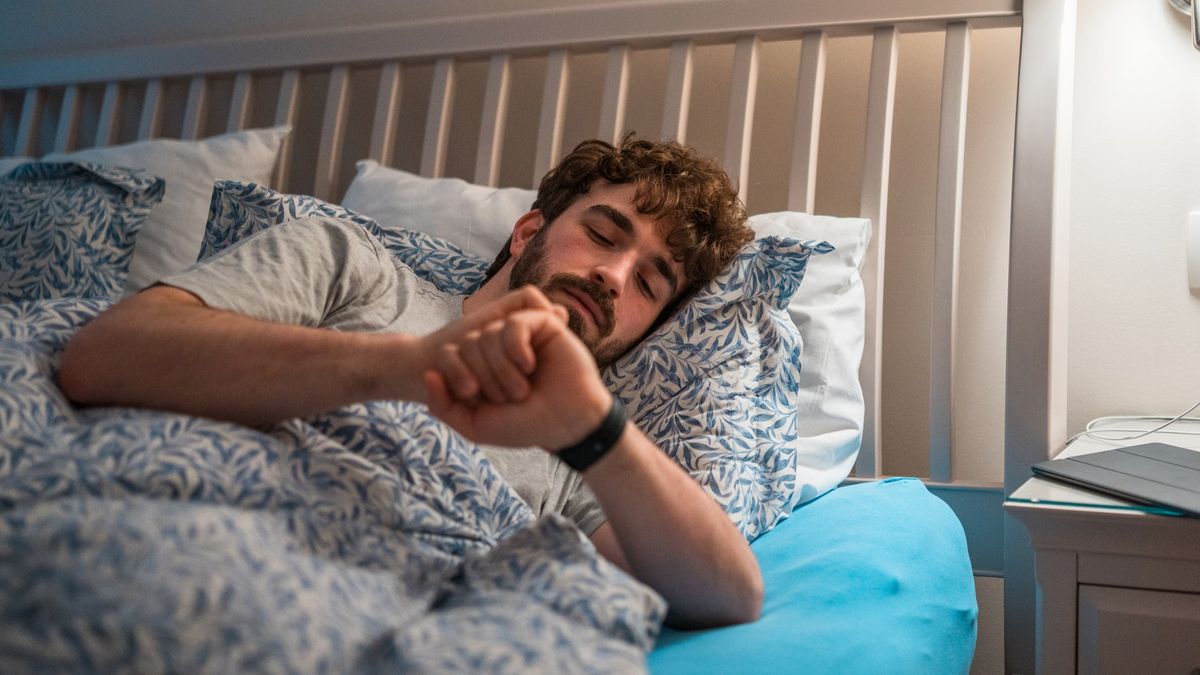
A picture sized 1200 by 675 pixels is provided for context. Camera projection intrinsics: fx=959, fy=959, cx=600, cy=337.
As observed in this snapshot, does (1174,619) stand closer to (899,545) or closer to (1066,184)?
(899,545)

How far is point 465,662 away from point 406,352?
0.97 ft

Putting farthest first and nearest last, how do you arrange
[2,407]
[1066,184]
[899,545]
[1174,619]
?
[1066,184] → [899,545] → [1174,619] → [2,407]

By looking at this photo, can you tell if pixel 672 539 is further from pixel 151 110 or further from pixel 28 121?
pixel 28 121

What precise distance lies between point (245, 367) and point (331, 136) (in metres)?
1.16

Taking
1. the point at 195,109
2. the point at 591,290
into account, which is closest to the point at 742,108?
the point at 591,290

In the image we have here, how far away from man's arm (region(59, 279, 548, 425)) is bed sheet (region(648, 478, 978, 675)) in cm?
30

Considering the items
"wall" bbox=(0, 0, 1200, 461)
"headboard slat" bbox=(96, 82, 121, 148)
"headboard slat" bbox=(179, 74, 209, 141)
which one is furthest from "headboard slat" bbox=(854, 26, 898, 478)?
"headboard slat" bbox=(96, 82, 121, 148)

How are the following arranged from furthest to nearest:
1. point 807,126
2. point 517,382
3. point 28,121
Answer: point 28,121 < point 807,126 < point 517,382

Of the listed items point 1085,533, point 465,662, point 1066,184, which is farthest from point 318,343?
point 1066,184

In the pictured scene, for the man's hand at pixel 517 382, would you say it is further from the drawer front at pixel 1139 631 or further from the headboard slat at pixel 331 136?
the headboard slat at pixel 331 136

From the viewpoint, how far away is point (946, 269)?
1.38m

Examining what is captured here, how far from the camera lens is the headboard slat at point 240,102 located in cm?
190

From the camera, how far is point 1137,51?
1.45 metres

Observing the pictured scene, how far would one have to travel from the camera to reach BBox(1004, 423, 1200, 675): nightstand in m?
0.88
